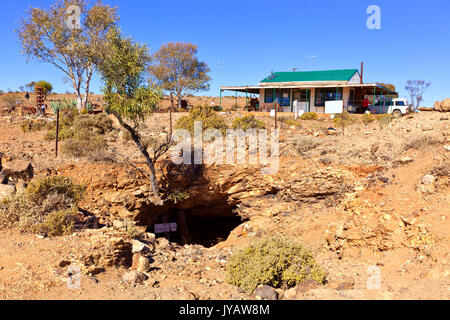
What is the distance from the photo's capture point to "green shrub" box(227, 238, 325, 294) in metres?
6.09

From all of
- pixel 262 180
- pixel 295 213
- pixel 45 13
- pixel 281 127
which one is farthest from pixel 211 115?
pixel 45 13

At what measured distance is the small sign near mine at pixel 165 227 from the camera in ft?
40.1

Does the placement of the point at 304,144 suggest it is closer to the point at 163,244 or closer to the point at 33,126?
the point at 163,244

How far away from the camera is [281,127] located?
16047 mm

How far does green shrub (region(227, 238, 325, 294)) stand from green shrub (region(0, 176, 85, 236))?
11.8 ft

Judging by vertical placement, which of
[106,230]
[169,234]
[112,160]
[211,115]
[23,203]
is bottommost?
[169,234]

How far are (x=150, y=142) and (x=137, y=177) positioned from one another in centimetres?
278

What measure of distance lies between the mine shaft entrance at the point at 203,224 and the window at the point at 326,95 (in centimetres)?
1520

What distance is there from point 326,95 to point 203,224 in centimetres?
1628

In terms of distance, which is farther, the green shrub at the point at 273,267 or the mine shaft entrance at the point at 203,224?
the mine shaft entrance at the point at 203,224

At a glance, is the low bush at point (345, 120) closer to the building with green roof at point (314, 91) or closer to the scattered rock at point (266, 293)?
the building with green roof at point (314, 91)

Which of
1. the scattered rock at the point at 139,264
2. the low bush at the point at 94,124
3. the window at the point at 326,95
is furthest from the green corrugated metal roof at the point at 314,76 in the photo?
the scattered rock at the point at 139,264

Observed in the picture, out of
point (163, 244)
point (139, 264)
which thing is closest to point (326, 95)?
point (163, 244)

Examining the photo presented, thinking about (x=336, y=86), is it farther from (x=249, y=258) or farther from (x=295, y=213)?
(x=249, y=258)
